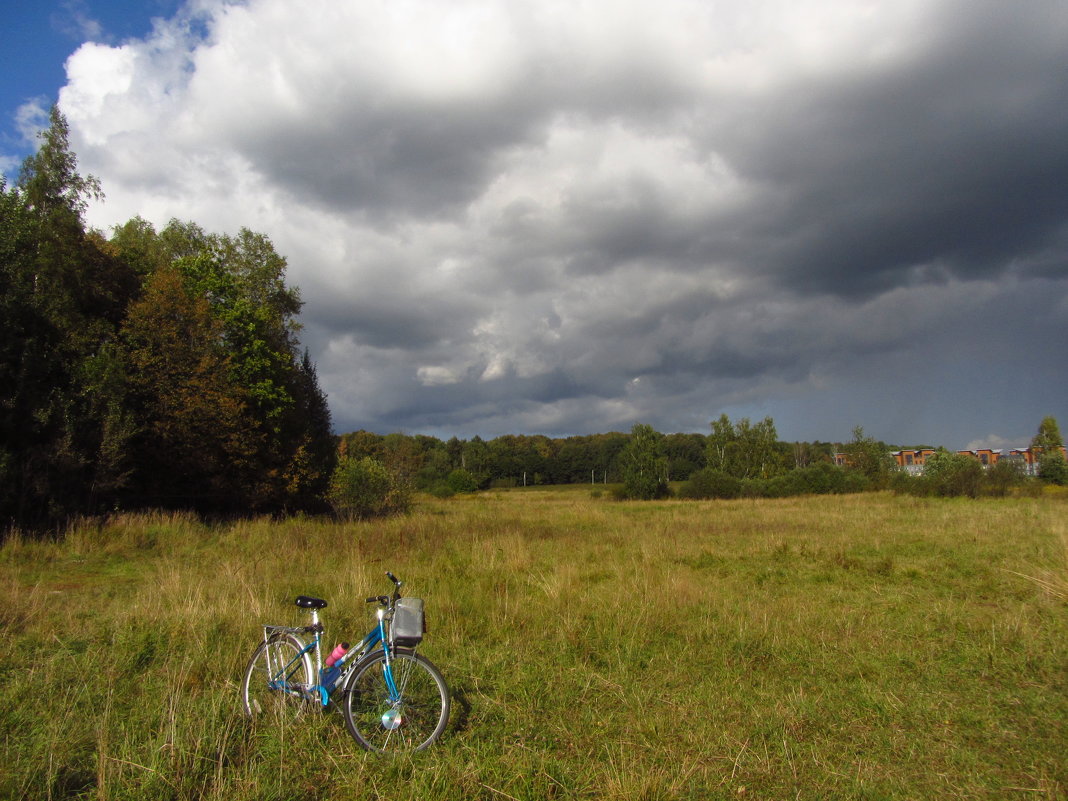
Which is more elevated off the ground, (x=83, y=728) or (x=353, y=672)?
(x=353, y=672)

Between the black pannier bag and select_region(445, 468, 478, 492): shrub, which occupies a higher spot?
the black pannier bag

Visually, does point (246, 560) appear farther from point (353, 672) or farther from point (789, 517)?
point (789, 517)

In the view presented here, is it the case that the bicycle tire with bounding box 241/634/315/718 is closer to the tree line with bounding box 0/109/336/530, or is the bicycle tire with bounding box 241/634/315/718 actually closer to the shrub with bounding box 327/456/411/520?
the tree line with bounding box 0/109/336/530

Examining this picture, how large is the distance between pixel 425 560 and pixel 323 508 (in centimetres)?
1655

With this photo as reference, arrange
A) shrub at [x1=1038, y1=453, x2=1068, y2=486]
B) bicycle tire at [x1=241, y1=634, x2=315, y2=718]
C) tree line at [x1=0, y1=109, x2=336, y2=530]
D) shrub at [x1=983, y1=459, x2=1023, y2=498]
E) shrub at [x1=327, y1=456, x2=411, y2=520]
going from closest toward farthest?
bicycle tire at [x1=241, y1=634, x2=315, y2=718] < tree line at [x1=0, y1=109, x2=336, y2=530] < shrub at [x1=327, y1=456, x2=411, y2=520] < shrub at [x1=983, y1=459, x2=1023, y2=498] < shrub at [x1=1038, y1=453, x2=1068, y2=486]

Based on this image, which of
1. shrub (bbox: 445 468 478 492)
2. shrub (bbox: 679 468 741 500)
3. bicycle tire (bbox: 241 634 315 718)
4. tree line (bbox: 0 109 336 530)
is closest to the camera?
bicycle tire (bbox: 241 634 315 718)

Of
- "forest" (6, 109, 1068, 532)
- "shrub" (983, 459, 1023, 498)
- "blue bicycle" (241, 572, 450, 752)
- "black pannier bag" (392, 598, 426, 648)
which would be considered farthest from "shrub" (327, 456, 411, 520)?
"shrub" (983, 459, 1023, 498)

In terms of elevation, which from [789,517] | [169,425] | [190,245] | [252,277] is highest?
[190,245]

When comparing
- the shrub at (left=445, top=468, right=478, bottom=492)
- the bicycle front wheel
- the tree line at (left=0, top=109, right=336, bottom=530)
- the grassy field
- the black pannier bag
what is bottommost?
the shrub at (left=445, top=468, right=478, bottom=492)

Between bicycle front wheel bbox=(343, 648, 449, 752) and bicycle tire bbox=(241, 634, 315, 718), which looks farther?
bicycle tire bbox=(241, 634, 315, 718)

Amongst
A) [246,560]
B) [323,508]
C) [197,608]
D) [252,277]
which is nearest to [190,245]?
[252,277]

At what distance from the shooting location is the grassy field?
3.75 metres

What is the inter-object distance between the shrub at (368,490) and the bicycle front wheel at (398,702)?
72.2 feet

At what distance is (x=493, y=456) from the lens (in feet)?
369
